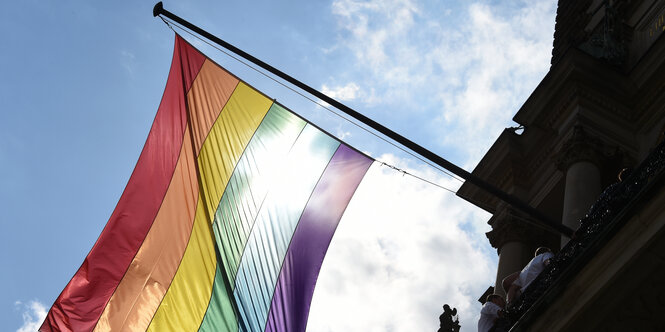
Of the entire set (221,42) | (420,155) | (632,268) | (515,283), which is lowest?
(632,268)

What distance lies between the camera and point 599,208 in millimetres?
11906

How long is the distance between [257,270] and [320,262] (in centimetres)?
113

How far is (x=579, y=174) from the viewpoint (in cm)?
1848

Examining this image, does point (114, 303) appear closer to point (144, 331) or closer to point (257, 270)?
point (144, 331)

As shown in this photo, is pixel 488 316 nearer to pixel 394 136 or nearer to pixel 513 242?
pixel 394 136

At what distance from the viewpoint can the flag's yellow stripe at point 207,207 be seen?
15.4 metres

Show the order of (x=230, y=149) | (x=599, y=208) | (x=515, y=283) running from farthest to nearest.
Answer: (x=230, y=149) < (x=515, y=283) < (x=599, y=208)

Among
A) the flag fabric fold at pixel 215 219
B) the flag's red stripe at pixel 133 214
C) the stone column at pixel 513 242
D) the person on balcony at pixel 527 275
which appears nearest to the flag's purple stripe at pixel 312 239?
the flag fabric fold at pixel 215 219

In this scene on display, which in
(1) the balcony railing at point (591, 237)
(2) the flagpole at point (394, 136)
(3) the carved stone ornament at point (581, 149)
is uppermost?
(3) the carved stone ornament at point (581, 149)

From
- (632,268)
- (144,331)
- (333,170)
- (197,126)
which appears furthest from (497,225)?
(632,268)

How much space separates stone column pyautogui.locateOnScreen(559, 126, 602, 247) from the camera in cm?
1764

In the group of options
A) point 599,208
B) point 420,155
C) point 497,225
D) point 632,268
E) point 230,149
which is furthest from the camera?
point 497,225

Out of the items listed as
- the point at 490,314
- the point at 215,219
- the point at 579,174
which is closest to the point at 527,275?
the point at 490,314

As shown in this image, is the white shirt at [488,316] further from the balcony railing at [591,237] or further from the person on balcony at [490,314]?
the balcony railing at [591,237]
